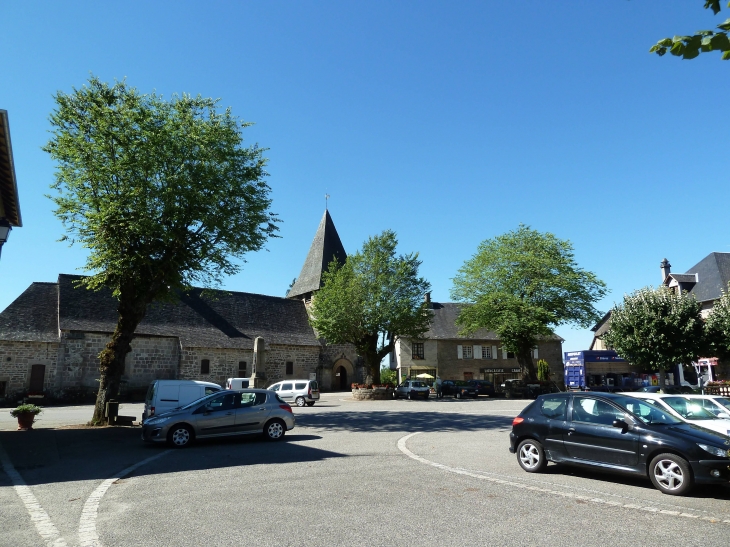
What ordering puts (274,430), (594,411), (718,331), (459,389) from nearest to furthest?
(594,411)
(274,430)
(718,331)
(459,389)

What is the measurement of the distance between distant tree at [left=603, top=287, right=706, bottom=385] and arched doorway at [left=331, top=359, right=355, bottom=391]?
79.6 feet

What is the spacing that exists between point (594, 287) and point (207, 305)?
30.4 m

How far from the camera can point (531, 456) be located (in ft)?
29.5

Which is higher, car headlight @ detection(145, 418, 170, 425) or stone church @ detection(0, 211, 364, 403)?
stone church @ detection(0, 211, 364, 403)

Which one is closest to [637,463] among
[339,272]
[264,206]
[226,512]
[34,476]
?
[226,512]

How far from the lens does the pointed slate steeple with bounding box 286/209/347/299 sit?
47250mm

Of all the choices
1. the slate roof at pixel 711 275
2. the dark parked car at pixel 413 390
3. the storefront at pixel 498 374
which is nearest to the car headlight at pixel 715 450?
the dark parked car at pixel 413 390

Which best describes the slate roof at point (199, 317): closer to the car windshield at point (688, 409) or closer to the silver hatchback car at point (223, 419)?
the silver hatchback car at point (223, 419)

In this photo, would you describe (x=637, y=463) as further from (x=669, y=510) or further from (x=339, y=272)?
(x=339, y=272)

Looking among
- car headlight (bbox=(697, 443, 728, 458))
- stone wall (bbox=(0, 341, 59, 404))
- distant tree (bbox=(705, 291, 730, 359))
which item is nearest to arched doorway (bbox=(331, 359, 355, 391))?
stone wall (bbox=(0, 341, 59, 404))

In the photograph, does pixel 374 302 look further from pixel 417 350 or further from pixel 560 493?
pixel 560 493

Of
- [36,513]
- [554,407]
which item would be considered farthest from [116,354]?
[554,407]

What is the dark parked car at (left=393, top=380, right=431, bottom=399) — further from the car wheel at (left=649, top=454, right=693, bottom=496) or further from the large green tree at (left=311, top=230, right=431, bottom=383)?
the car wheel at (left=649, top=454, right=693, bottom=496)

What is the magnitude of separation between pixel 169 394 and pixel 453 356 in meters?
36.9
